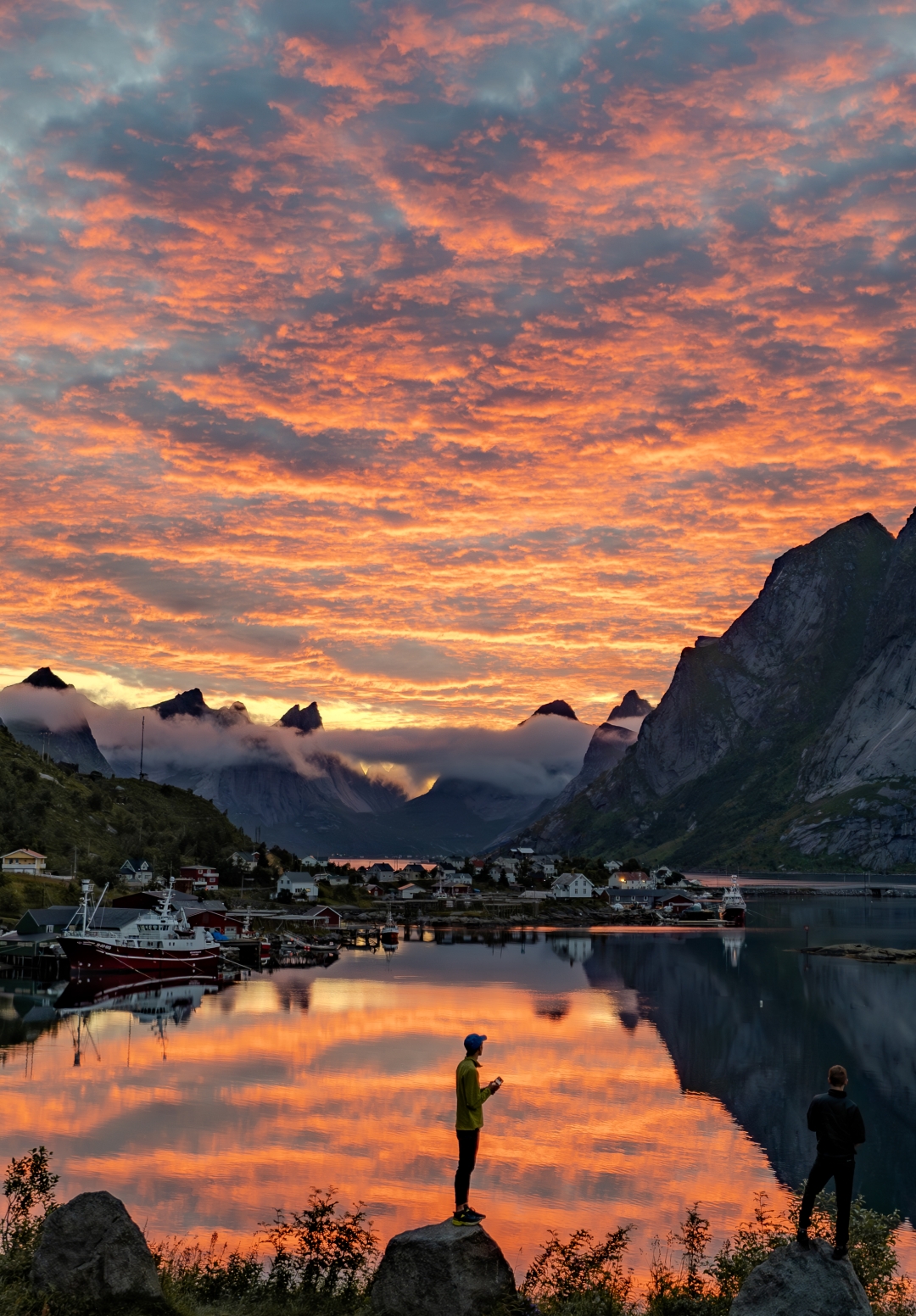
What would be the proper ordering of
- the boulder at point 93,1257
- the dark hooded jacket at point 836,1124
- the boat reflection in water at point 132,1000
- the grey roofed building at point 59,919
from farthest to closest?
1. the grey roofed building at point 59,919
2. the boat reflection in water at point 132,1000
3. the boulder at point 93,1257
4. the dark hooded jacket at point 836,1124

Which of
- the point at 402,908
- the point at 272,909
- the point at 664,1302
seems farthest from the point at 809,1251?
the point at 402,908

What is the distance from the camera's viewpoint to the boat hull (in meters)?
104

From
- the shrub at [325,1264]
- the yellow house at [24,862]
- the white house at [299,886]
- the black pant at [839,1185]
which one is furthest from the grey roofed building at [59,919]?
the black pant at [839,1185]

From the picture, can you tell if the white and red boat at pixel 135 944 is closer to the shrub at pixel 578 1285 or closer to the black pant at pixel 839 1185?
the shrub at pixel 578 1285

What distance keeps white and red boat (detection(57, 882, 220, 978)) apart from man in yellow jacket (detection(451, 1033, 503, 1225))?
9178 cm

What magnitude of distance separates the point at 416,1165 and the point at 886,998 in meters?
62.3

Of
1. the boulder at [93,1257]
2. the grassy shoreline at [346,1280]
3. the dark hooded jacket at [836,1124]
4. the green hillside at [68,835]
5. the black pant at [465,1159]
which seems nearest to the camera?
the dark hooded jacket at [836,1124]

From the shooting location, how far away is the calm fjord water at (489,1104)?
39719 millimetres

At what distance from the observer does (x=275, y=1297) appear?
2412cm

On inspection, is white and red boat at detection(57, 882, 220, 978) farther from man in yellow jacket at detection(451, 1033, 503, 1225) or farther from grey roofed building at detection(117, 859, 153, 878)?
man in yellow jacket at detection(451, 1033, 503, 1225)

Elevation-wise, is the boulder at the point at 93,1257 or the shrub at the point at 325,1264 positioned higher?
the boulder at the point at 93,1257

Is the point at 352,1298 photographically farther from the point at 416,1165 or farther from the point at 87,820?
the point at 87,820

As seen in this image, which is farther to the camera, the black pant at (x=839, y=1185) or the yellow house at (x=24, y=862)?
the yellow house at (x=24, y=862)

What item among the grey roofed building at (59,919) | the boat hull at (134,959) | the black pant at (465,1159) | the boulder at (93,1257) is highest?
the black pant at (465,1159)
